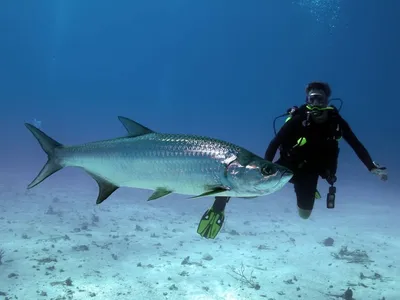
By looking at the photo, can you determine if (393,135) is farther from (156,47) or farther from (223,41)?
(156,47)

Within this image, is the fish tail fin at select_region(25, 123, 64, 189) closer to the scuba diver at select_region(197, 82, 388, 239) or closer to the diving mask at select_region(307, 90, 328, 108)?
the scuba diver at select_region(197, 82, 388, 239)

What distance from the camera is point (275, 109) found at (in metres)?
182

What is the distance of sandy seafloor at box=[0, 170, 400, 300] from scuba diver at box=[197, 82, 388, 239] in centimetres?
372

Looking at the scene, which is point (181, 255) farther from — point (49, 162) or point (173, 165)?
point (173, 165)

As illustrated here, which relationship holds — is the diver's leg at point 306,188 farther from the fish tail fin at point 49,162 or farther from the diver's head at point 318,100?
the fish tail fin at point 49,162

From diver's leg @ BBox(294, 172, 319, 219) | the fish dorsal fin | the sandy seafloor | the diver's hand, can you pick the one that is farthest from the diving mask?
the sandy seafloor

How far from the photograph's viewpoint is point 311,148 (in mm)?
5480

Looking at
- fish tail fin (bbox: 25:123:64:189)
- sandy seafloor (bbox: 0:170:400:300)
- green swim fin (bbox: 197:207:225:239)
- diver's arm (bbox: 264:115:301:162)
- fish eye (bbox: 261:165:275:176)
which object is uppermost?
diver's arm (bbox: 264:115:301:162)

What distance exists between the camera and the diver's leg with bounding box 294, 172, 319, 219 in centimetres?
573

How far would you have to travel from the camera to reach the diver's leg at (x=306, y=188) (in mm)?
5734

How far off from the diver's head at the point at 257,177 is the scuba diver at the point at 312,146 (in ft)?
7.67

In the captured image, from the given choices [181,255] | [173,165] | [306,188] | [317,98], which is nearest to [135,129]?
[173,165]

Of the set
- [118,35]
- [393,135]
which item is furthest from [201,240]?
[118,35]

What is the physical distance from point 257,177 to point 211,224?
2.90 metres
